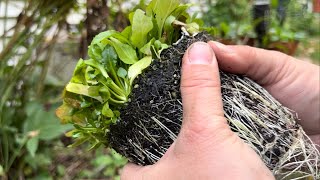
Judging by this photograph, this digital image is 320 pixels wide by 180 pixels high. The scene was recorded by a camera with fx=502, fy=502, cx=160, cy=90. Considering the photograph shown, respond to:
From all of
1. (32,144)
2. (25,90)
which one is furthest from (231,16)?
(32,144)

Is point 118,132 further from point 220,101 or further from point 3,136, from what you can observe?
point 3,136

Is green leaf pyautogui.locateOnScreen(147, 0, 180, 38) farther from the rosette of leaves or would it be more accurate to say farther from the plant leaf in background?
the plant leaf in background

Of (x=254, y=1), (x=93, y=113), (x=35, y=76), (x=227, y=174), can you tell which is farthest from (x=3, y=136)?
(x=254, y=1)

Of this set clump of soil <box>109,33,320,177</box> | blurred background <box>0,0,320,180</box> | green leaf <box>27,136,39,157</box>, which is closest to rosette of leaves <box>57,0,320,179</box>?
clump of soil <box>109,33,320,177</box>

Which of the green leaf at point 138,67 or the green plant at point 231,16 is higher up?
the green leaf at point 138,67

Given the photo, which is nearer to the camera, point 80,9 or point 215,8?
point 80,9

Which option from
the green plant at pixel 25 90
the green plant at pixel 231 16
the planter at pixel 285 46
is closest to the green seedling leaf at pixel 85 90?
the green plant at pixel 25 90

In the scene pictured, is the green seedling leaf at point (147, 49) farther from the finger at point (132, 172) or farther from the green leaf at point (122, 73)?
the finger at point (132, 172)
